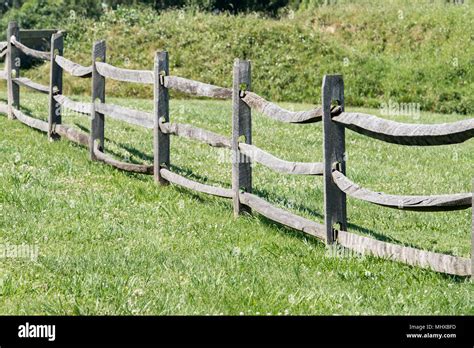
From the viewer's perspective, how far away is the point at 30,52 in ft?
57.4

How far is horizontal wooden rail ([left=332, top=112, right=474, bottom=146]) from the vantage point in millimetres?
6785

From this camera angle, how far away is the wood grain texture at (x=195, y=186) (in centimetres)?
1045

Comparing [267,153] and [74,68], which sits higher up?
[74,68]

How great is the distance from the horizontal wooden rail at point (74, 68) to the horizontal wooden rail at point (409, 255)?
7196 millimetres

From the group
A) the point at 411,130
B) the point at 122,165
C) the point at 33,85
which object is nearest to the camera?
the point at 411,130

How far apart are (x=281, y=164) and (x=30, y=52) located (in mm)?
9840

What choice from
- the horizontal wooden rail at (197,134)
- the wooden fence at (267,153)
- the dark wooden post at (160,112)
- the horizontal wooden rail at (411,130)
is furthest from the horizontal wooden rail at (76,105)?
the horizontal wooden rail at (411,130)

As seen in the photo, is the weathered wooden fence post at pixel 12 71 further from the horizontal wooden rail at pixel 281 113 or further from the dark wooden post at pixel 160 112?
the horizontal wooden rail at pixel 281 113

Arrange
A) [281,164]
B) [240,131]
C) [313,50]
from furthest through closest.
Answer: [313,50]
[240,131]
[281,164]

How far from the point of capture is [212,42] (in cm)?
3238

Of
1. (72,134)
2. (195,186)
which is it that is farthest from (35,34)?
(195,186)

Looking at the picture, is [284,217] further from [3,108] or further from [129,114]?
[3,108]

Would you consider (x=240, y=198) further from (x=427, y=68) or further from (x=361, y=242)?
(x=427, y=68)

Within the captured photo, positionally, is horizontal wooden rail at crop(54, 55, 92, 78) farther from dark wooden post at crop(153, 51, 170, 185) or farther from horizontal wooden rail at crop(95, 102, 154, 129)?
dark wooden post at crop(153, 51, 170, 185)
